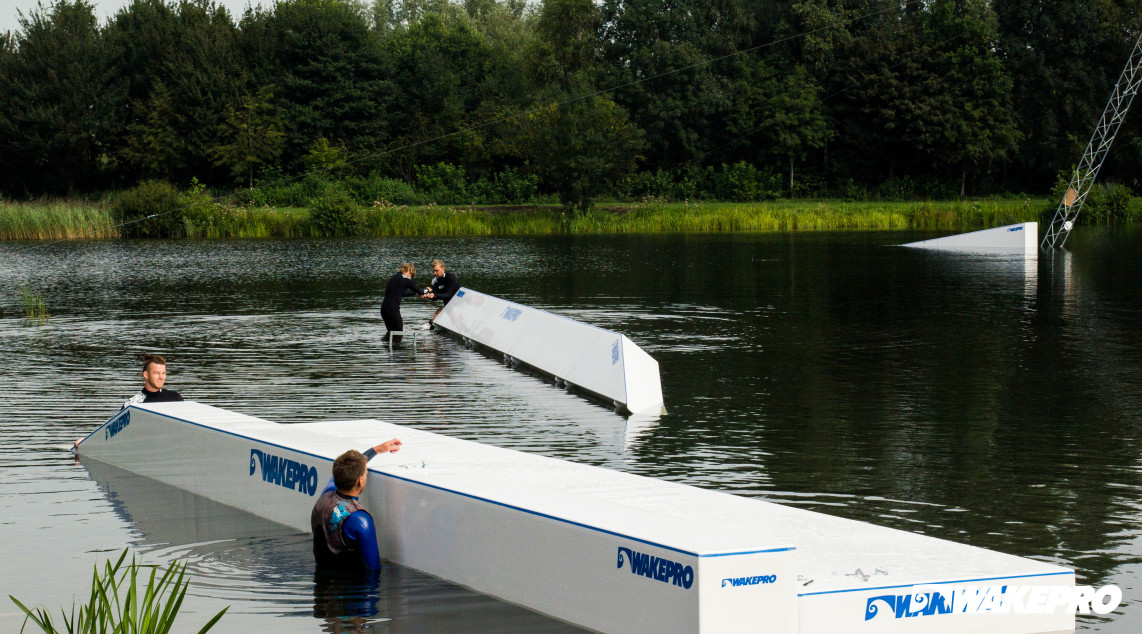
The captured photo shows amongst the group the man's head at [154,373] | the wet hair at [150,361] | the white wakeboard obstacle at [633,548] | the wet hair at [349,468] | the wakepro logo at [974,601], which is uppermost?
the wet hair at [150,361]

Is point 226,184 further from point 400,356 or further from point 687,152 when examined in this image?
point 400,356

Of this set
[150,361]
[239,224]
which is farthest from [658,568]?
[239,224]

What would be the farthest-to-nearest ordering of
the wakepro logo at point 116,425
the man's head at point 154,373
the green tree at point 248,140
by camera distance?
1. the green tree at point 248,140
2. the man's head at point 154,373
3. the wakepro logo at point 116,425

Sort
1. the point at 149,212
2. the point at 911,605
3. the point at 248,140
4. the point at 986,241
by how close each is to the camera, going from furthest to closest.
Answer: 1. the point at 248,140
2. the point at 149,212
3. the point at 986,241
4. the point at 911,605

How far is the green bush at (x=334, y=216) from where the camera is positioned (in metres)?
56.8

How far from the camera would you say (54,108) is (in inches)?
2891

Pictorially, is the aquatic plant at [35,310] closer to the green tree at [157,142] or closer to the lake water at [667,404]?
the lake water at [667,404]

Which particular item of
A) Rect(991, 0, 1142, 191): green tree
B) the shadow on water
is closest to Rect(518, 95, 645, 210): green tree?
Rect(991, 0, 1142, 191): green tree

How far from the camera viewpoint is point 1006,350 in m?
18.6

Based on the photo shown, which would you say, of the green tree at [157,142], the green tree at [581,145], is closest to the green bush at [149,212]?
the green tree at [157,142]

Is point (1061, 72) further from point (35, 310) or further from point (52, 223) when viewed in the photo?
point (35, 310)

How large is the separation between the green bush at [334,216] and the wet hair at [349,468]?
5005 centimetres

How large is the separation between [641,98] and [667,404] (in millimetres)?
64450

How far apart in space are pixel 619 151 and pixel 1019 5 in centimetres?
3136
